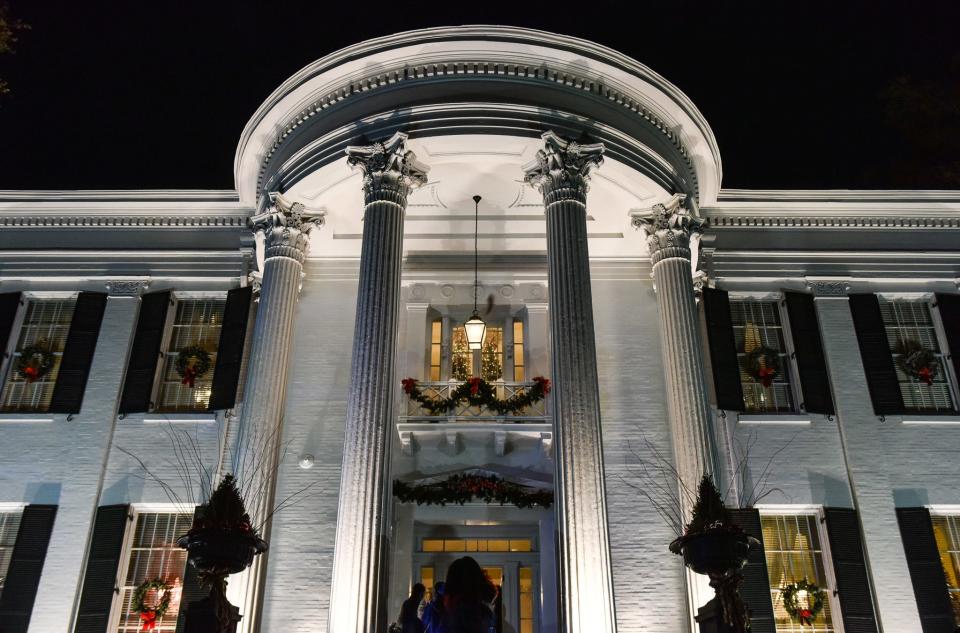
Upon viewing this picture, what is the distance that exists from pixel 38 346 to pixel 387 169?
790 cm

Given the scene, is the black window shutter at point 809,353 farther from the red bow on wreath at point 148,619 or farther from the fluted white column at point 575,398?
the red bow on wreath at point 148,619

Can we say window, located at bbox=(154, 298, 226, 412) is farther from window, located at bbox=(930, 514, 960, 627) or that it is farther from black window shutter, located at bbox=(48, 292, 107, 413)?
window, located at bbox=(930, 514, 960, 627)

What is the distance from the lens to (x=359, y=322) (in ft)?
38.6

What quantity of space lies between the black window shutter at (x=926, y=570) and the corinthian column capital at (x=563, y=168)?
305 inches

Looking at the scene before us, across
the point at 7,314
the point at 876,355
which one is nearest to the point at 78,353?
the point at 7,314

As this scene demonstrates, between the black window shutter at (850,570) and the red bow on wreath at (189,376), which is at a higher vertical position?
the red bow on wreath at (189,376)

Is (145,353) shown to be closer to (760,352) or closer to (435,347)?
(435,347)

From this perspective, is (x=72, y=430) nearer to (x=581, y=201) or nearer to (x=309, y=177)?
(x=309, y=177)

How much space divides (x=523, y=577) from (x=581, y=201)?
6.51 m

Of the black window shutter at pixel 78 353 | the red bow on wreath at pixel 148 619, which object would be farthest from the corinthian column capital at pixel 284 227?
the red bow on wreath at pixel 148 619

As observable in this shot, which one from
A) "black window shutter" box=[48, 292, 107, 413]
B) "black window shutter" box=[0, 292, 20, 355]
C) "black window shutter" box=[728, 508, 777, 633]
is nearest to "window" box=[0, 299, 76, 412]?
"black window shutter" box=[0, 292, 20, 355]

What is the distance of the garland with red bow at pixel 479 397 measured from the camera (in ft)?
46.3

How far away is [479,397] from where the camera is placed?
14.1 m

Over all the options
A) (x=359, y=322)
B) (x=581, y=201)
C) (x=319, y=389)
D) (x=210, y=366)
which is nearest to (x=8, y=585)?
(x=210, y=366)
